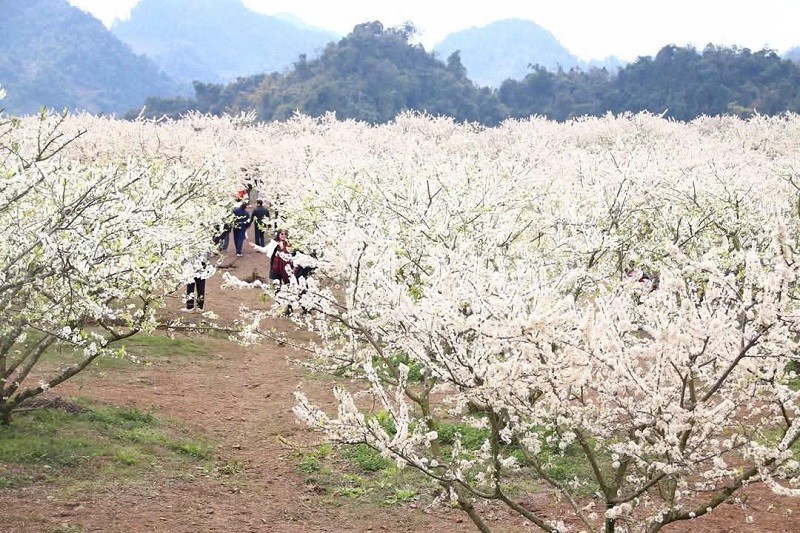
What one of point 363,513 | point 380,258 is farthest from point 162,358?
point 380,258

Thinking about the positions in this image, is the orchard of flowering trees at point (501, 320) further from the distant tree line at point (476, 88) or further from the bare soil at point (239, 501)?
Result: the distant tree line at point (476, 88)

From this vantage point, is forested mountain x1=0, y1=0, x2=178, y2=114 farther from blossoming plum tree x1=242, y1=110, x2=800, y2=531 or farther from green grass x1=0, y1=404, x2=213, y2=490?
blossoming plum tree x1=242, y1=110, x2=800, y2=531

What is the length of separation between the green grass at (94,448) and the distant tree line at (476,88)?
73.4 metres

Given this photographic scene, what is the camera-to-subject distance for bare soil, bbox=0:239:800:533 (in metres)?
8.81

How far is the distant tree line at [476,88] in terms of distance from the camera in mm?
82000

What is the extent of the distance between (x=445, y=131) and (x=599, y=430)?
188 ft

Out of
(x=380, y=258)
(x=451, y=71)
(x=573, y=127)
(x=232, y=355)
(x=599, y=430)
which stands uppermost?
(x=451, y=71)

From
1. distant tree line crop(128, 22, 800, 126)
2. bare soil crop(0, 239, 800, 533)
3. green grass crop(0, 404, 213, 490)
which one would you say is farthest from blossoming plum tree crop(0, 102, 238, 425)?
distant tree line crop(128, 22, 800, 126)

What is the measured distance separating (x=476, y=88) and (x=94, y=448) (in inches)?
3691

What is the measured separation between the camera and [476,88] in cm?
10012

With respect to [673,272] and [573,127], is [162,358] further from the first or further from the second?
[573,127]

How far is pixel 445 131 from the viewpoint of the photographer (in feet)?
203

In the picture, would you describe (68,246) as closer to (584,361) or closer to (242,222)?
(584,361)

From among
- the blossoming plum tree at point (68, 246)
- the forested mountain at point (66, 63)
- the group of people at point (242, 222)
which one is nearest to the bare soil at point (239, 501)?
the blossoming plum tree at point (68, 246)
